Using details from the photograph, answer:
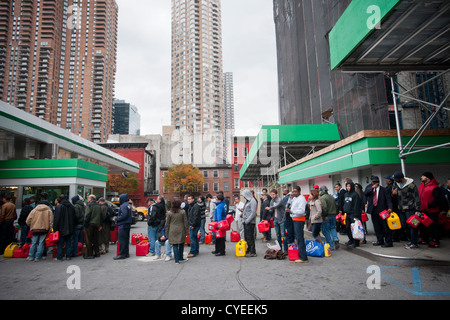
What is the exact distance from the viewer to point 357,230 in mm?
7270

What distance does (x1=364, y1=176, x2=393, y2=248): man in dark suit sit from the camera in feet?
23.0

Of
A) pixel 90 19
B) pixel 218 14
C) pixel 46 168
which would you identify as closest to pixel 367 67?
pixel 46 168

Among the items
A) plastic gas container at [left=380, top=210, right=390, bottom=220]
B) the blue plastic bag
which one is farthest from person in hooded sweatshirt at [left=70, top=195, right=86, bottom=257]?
plastic gas container at [left=380, top=210, right=390, bottom=220]

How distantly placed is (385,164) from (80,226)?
10005 millimetres

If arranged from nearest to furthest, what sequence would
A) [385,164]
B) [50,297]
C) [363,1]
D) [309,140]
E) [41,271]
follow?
[50,297], [41,271], [363,1], [385,164], [309,140]

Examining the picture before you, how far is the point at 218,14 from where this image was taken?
393 feet

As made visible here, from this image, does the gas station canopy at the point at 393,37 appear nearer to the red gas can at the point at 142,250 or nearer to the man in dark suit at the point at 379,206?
the man in dark suit at the point at 379,206

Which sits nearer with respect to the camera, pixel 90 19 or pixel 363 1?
pixel 363 1

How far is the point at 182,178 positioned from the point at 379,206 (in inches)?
1921

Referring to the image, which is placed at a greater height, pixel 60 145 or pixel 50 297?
pixel 60 145

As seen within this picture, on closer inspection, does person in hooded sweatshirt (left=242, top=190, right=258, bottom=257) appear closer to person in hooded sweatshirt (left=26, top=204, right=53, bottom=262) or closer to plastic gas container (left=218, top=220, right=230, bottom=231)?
plastic gas container (left=218, top=220, right=230, bottom=231)

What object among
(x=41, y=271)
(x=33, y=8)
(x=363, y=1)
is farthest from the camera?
(x=33, y=8)

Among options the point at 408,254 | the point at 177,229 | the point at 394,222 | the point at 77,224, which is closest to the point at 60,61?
the point at 77,224
